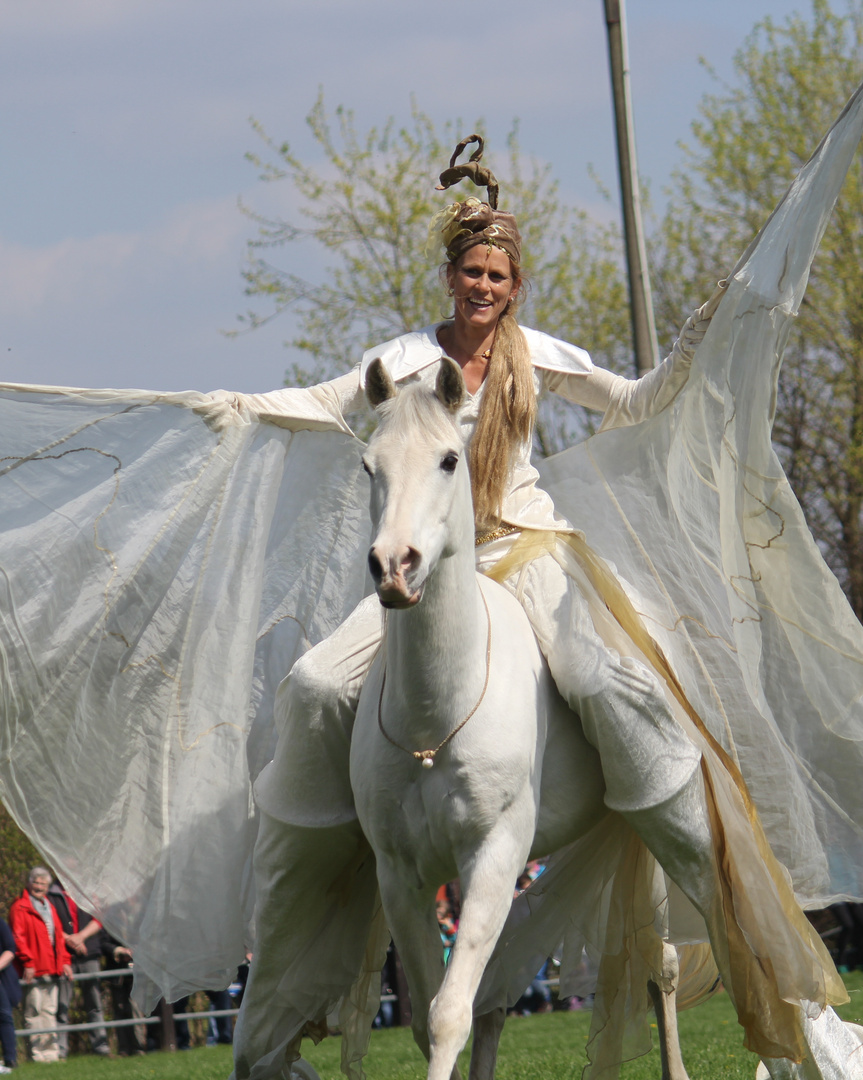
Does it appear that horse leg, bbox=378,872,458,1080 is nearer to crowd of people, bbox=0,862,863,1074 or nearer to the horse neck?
the horse neck

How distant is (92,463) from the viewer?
5.68 meters

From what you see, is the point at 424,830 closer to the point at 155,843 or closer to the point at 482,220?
the point at 155,843

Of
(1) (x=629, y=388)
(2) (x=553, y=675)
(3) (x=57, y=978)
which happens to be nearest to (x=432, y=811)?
(2) (x=553, y=675)

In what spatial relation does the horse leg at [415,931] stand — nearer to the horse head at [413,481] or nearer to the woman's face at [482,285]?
the horse head at [413,481]

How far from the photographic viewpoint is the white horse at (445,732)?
3.79m

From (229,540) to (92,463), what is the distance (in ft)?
2.10

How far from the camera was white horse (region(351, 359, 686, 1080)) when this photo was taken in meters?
3.79

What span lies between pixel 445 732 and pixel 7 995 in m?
8.29

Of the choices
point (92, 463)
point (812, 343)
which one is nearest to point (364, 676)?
point (92, 463)

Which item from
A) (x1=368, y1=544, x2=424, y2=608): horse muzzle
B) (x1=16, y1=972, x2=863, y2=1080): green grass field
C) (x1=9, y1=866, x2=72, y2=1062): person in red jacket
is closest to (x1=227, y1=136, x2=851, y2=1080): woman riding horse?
(x1=368, y1=544, x2=424, y2=608): horse muzzle

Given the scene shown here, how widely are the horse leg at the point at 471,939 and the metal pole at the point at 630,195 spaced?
8.13 m

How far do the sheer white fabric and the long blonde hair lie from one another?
70cm

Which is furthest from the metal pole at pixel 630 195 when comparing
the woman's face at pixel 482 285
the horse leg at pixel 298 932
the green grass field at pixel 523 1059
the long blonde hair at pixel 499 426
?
the horse leg at pixel 298 932

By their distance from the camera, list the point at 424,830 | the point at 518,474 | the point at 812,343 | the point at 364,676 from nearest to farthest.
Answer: the point at 424,830 < the point at 364,676 < the point at 518,474 < the point at 812,343
